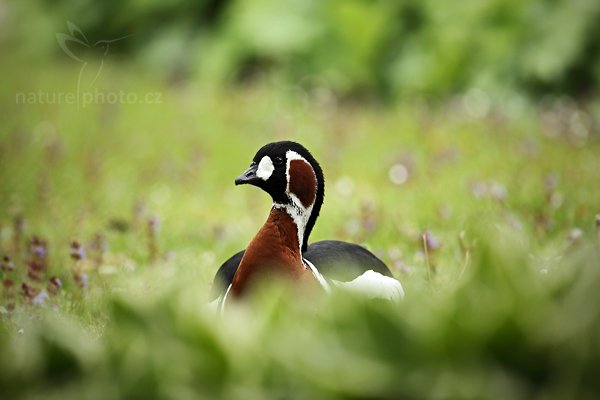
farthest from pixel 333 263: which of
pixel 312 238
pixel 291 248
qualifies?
pixel 312 238

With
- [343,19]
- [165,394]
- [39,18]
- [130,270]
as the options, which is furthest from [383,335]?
[39,18]

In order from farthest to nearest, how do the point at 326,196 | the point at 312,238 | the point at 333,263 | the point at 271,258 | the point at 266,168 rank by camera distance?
the point at 326,196 < the point at 312,238 < the point at 333,263 < the point at 266,168 < the point at 271,258

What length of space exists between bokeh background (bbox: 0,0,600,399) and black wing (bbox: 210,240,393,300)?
21 centimetres

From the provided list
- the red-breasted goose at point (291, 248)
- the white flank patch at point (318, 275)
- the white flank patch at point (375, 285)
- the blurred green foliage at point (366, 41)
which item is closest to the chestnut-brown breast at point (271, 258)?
the red-breasted goose at point (291, 248)

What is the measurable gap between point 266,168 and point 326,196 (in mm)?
2652

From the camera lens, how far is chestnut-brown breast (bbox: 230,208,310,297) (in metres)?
2.53

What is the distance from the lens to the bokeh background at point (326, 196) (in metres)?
1.43

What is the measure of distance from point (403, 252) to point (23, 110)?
173 inches

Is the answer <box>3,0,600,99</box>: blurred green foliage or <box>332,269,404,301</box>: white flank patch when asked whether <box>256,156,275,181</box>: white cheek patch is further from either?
<box>3,0,600,99</box>: blurred green foliage

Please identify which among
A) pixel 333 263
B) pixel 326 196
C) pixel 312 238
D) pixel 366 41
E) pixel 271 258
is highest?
pixel 366 41

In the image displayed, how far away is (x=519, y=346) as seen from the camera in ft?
4.58

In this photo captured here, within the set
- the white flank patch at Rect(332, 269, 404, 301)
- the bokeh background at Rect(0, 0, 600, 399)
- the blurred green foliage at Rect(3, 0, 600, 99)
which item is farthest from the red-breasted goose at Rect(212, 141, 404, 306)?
the blurred green foliage at Rect(3, 0, 600, 99)

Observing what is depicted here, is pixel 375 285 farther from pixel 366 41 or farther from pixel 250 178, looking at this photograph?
pixel 366 41

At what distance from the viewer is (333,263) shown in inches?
117
